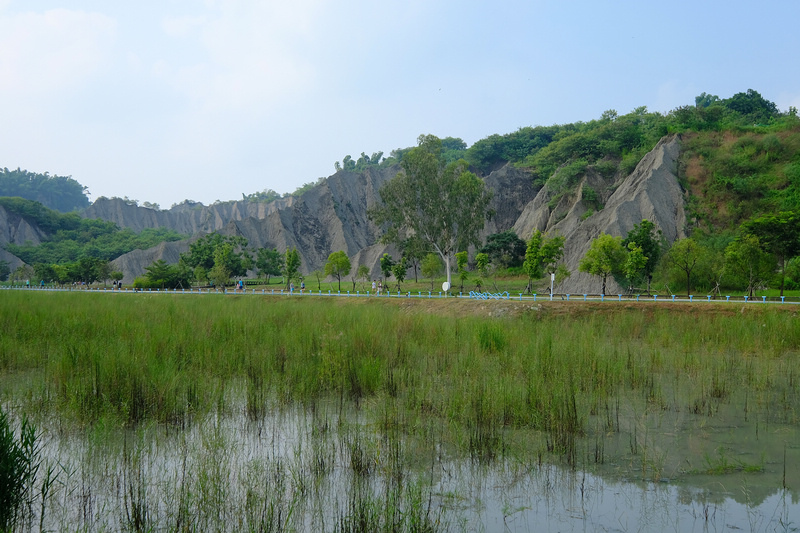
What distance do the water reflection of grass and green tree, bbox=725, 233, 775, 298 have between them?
13787mm

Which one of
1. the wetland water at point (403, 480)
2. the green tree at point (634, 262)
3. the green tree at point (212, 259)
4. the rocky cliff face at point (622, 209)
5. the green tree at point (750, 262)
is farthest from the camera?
the green tree at point (212, 259)

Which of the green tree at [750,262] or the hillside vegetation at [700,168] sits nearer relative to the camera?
the green tree at [750,262]

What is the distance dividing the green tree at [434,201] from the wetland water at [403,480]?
1433 inches

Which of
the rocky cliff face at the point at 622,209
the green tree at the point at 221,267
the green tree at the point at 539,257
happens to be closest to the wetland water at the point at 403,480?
the green tree at the point at 539,257

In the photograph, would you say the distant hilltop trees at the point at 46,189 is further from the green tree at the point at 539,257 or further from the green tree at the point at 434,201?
the green tree at the point at 539,257

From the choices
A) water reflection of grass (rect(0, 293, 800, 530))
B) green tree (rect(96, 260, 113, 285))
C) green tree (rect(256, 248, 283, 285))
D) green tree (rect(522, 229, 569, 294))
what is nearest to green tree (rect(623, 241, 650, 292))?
green tree (rect(522, 229, 569, 294))

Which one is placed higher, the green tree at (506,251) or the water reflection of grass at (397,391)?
the green tree at (506,251)

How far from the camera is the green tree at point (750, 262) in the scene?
27.0 meters

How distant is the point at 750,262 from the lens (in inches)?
1059

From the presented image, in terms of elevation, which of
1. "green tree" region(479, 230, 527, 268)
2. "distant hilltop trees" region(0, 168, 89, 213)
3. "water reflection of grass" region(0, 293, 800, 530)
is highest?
"distant hilltop trees" region(0, 168, 89, 213)

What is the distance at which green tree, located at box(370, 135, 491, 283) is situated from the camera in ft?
143

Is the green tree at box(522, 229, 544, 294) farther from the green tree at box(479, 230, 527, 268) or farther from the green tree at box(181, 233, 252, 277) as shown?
the green tree at box(181, 233, 252, 277)

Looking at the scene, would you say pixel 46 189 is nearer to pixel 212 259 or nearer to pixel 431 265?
pixel 212 259

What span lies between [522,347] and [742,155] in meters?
47.5
